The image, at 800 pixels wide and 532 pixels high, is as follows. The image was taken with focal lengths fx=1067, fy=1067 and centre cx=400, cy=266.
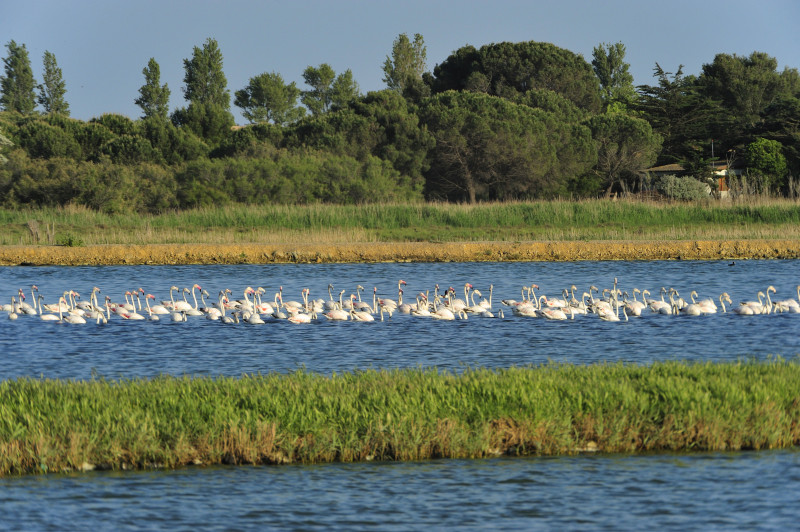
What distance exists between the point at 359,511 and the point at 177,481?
76.1 inches

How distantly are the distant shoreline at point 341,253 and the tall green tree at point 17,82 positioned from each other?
6493 centimetres

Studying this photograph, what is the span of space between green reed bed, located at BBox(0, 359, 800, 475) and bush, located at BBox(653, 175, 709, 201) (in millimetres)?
44267

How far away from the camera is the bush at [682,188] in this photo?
55.0 m

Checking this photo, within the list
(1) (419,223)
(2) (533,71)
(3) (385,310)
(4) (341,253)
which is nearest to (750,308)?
(3) (385,310)

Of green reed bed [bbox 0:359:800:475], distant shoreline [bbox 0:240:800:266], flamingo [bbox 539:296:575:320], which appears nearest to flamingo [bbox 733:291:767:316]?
flamingo [bbox 539:296:575:320]

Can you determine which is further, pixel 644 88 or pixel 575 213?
pixel 644 88

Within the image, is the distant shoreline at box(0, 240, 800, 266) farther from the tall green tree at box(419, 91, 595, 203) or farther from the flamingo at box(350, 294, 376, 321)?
the tall green tree at box(419, 91, 595, 203)

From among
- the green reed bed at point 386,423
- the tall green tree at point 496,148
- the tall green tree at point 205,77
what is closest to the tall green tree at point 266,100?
the tall green tree at point 205,77

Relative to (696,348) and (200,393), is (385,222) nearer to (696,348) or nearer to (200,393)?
(696,348)

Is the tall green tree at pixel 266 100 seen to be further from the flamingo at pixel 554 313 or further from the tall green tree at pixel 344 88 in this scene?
the flamingo at pixel 554 313

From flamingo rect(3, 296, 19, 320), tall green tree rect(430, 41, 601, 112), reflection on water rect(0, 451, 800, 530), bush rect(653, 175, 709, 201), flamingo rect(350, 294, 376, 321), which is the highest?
tall green tree rect(430, 41, 601, 112)

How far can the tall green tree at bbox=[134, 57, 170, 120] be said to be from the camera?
8238 centimetres

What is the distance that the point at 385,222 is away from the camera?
42344 millimetres

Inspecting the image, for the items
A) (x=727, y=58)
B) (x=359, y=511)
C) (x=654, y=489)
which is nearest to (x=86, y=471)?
(x=359, y=511)
